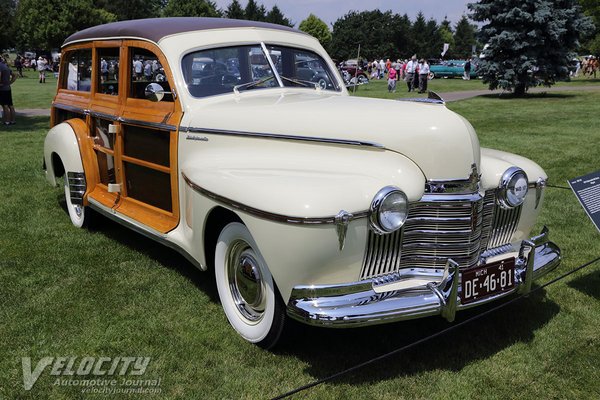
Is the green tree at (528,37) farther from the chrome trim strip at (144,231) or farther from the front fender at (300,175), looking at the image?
the front fender at (300,175)

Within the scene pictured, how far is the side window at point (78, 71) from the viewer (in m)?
5.22

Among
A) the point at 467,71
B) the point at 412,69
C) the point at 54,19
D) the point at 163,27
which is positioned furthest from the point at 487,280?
the point at 54,19

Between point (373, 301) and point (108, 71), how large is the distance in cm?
346

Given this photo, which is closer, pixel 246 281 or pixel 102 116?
pixel 246 281

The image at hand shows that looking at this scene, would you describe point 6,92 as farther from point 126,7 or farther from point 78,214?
point 126,7

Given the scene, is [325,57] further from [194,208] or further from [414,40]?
[414,40]

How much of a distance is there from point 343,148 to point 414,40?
243 ft

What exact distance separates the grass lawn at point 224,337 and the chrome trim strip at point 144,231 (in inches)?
12.9

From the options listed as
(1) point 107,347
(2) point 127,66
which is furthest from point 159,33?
(1) point 107,347

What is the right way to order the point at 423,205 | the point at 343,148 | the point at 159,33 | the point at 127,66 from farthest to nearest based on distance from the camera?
1. the point at 127,66
2. the point at 159,33
3. the point at 343,148
4. the point at 423,205

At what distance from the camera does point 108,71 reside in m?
4.88

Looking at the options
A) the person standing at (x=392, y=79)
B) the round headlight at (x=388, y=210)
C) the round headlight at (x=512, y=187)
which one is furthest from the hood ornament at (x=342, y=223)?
the person standing at (x=392, y=79)

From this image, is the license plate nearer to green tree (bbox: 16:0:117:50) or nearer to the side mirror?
the side mirror

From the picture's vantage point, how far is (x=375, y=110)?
10.6ft
